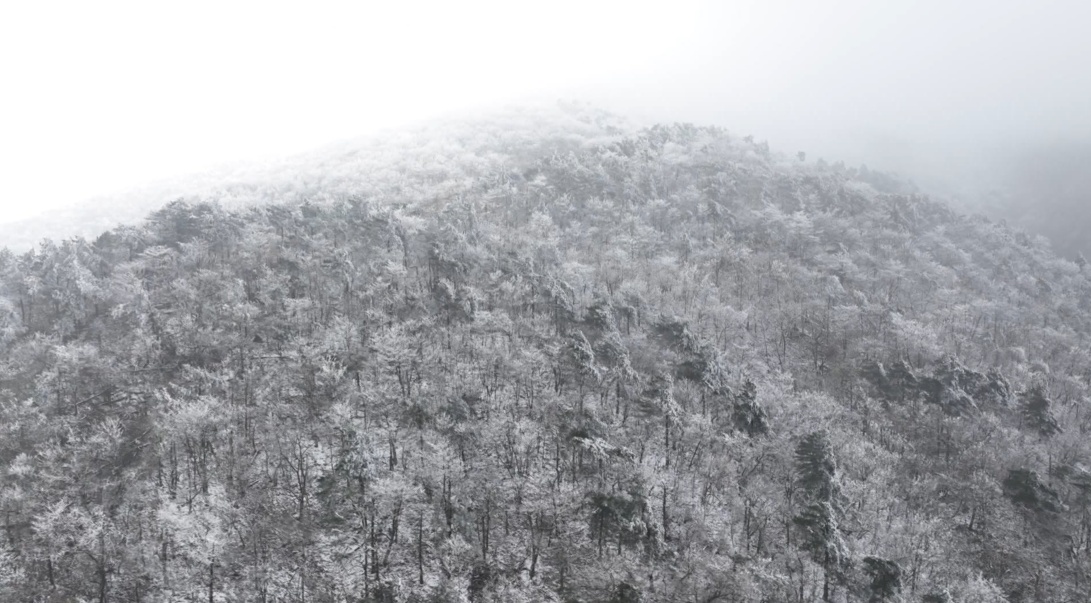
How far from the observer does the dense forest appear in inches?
1556

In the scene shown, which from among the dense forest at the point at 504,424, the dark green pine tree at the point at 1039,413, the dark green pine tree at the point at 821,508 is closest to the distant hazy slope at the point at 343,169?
the dense forest at the point at 504,424

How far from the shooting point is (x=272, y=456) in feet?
147

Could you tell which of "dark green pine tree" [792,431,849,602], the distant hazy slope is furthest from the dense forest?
the distant hazy slope

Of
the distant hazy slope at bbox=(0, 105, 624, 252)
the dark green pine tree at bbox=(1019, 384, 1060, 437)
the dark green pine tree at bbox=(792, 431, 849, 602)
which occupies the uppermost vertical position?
the distant hazy slope at bbox=(0, 105, 624, 252)

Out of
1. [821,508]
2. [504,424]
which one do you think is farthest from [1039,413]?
[504,424]

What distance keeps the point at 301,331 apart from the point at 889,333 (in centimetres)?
7599

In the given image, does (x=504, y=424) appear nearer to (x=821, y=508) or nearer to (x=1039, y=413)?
(x=821, y=508)

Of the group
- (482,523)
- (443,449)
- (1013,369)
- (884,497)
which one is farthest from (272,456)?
(1013,369)

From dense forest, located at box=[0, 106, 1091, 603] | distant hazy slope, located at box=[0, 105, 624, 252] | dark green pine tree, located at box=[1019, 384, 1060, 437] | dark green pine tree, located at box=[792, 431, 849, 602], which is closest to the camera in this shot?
dense forest, located at box=[0, 106, 1091, 603]

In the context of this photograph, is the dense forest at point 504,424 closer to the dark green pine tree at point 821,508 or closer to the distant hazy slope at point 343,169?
the dark green pine tree at point 821,508

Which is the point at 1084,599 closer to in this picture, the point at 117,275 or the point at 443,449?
the point at 443,449

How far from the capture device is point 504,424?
157ft

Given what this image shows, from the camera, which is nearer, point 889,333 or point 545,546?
point 545,546

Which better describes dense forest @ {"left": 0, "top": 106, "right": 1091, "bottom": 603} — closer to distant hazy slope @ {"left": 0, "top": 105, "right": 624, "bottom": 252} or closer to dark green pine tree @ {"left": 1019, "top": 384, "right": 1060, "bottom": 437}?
dark green pine tree @ {"left": 1019, "top": 384, "right": 1060, "bottom": 437}
